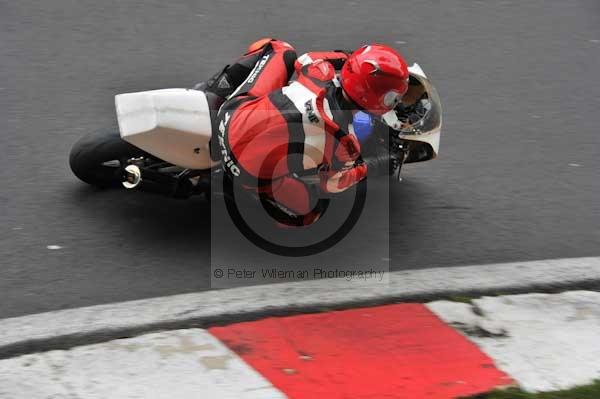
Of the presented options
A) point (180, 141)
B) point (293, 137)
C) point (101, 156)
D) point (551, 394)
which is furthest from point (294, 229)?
point (551, 394)

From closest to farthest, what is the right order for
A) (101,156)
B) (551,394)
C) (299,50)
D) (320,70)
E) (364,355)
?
(551,394), (364,355), (320,70), (101,156), (299,50)

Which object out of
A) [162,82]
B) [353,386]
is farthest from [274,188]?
[162,82]

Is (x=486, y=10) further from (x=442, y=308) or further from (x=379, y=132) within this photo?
(x=442, y=308)

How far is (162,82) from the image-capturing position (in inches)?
323

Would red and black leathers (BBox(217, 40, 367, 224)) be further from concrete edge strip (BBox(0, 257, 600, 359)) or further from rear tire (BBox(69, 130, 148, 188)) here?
rear tire (BBox(69, 130, 148, 188))

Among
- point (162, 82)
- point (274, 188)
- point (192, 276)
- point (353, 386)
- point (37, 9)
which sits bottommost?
point (353, 386)

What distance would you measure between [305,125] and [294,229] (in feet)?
2.81

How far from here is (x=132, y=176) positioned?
636cm

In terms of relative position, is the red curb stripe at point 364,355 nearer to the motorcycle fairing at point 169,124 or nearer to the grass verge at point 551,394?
the grass verge at point 551,394

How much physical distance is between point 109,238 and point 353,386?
2.06 m

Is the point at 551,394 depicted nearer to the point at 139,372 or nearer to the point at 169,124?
the point at 139,372

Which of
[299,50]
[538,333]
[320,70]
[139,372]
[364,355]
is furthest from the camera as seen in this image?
[299,50]

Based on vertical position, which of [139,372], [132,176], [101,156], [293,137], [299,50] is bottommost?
[139,372]

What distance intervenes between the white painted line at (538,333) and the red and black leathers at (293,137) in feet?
3.41
